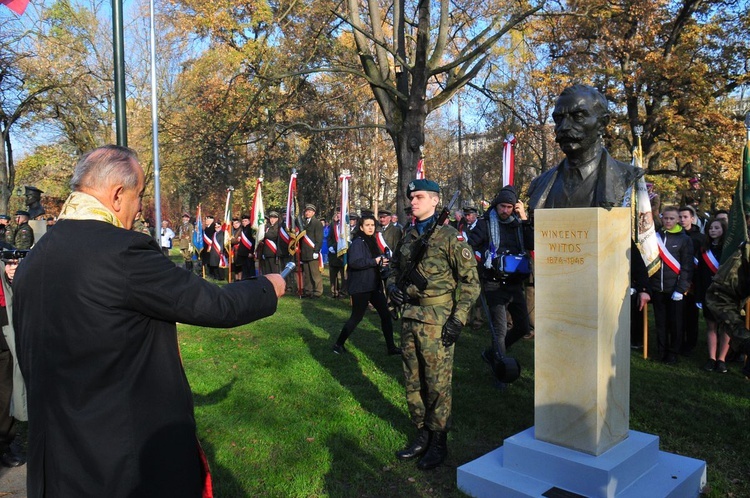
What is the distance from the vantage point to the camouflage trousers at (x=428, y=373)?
14.9ft

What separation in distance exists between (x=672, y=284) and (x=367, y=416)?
492 cm

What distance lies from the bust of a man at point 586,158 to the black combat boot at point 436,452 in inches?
82.6

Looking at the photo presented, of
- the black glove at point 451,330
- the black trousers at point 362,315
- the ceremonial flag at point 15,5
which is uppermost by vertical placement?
the ceremonial flag at point 15,5

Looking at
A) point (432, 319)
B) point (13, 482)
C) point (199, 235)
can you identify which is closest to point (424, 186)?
point (432, 319)

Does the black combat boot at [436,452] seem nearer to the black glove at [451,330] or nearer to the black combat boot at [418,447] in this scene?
the black combat boot at [418,447]

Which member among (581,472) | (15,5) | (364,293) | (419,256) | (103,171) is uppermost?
(15,5)

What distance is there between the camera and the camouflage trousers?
178 inches

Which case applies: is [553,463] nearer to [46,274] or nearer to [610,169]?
[610,169]

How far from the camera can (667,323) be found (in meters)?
7.96

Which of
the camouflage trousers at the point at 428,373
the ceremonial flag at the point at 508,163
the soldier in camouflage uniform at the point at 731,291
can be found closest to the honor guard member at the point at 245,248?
the ceremonial flag at the point at 508,163

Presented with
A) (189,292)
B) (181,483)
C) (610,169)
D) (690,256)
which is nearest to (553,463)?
(610,169)

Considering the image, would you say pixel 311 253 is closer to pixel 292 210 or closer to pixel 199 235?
pixel 292 210

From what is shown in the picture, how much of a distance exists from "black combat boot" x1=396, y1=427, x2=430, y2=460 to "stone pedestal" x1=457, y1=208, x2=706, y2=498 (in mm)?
620

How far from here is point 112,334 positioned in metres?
2.06
